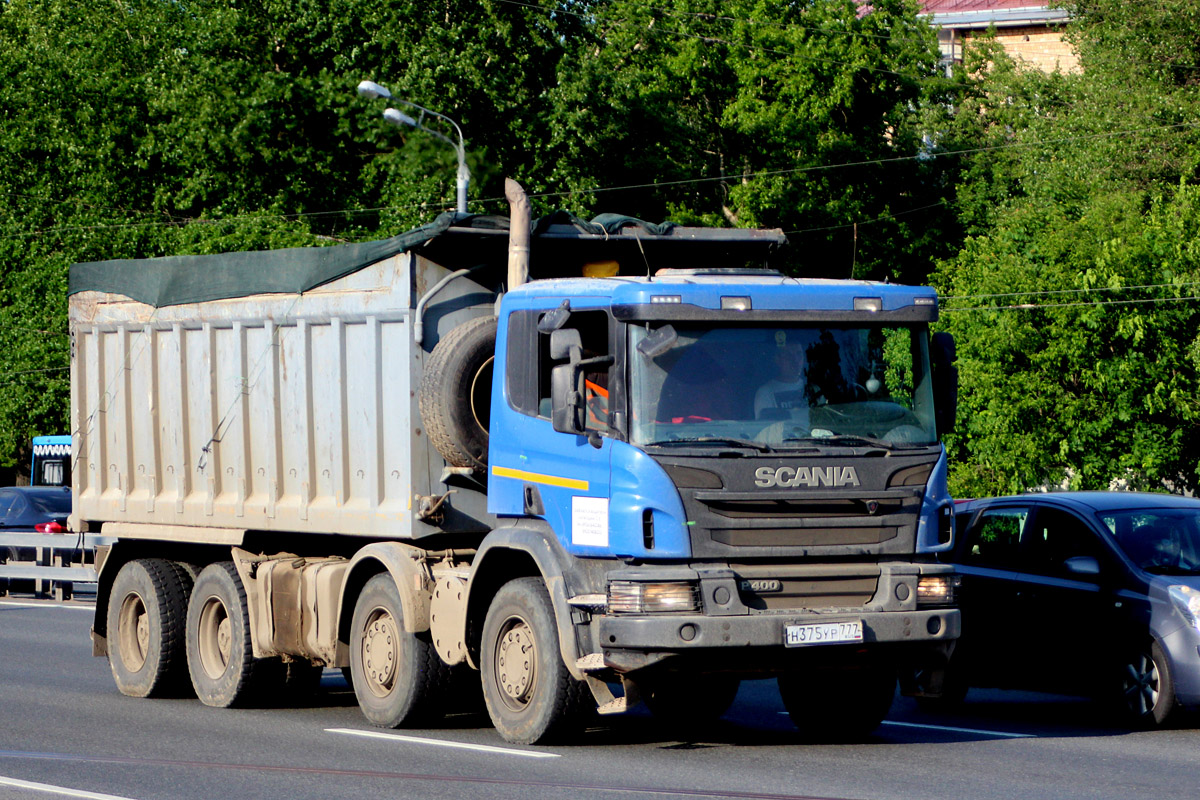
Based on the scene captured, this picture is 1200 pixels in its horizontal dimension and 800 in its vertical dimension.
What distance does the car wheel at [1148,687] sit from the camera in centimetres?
1097

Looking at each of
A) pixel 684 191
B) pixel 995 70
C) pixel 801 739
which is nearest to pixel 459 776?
pixel 801 739

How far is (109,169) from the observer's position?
43.7 meters

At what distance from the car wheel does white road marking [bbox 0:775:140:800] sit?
6.34m

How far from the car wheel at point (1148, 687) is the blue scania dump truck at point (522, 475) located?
1722mm

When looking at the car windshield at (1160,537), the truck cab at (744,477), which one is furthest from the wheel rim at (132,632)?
the car windshield at (1160,537)

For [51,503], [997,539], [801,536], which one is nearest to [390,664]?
[801,536]

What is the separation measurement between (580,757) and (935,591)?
216cm

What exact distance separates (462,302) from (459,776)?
3353 mm

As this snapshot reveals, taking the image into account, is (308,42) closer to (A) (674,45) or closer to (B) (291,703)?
(A) (674,45)

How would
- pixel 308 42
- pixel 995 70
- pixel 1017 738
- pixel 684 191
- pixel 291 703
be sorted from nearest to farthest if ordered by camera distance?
pixel 1017 738 → pixel 291 703 → pixel 308 42 → pixel 684 191 → pixel 995 70

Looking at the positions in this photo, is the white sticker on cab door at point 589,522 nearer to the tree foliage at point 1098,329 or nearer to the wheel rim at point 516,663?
the wheel rim at point 516,663

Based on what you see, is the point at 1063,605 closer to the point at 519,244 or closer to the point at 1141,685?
the point at 1141,685

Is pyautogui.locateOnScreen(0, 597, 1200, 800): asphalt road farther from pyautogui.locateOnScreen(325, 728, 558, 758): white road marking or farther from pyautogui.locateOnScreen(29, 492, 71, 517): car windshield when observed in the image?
pyautogui.locateOnScreen(29, 492, 71, 517): car windshield

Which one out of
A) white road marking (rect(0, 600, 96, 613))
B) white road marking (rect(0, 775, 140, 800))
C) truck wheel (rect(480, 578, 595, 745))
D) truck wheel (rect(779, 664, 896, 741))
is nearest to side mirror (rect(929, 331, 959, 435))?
truck wheel (rect(779, 664, 896, 741))
